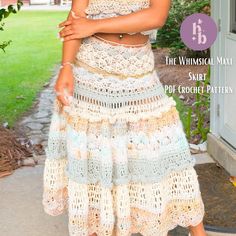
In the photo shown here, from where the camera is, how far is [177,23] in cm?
1008

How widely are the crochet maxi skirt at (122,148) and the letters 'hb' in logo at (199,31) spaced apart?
7.32 feet

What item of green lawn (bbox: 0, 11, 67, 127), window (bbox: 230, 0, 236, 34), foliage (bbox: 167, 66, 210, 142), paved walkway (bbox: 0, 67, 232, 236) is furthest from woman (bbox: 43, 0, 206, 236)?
foliage (bbox: 167, 66, 210, 142)

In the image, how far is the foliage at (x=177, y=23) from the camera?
9.36 m

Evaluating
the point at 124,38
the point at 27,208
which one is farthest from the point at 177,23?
the point at 124,38

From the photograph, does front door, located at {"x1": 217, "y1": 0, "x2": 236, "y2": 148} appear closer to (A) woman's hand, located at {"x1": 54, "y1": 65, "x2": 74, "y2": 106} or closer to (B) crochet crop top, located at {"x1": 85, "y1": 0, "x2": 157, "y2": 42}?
(B) crochet crop top, located at {"x1": 85, "y1": 0, "x2": 157, "y2": 42}

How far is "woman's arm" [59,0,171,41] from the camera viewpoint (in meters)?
2.68

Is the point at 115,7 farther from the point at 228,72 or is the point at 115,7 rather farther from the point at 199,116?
the point at 199,116

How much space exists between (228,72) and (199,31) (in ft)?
1.99

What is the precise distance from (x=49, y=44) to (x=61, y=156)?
1325 centimetres

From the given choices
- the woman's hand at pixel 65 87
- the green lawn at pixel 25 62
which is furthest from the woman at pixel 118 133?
the green lawn at pixel 25 62

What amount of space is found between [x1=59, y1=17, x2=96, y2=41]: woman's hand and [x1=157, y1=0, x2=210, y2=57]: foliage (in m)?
6.66

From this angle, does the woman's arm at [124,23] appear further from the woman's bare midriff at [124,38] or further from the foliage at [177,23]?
the foliage at [177,23]

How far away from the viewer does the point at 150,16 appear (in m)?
2.70

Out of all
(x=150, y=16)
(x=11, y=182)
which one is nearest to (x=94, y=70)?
(x=150, y=16)
